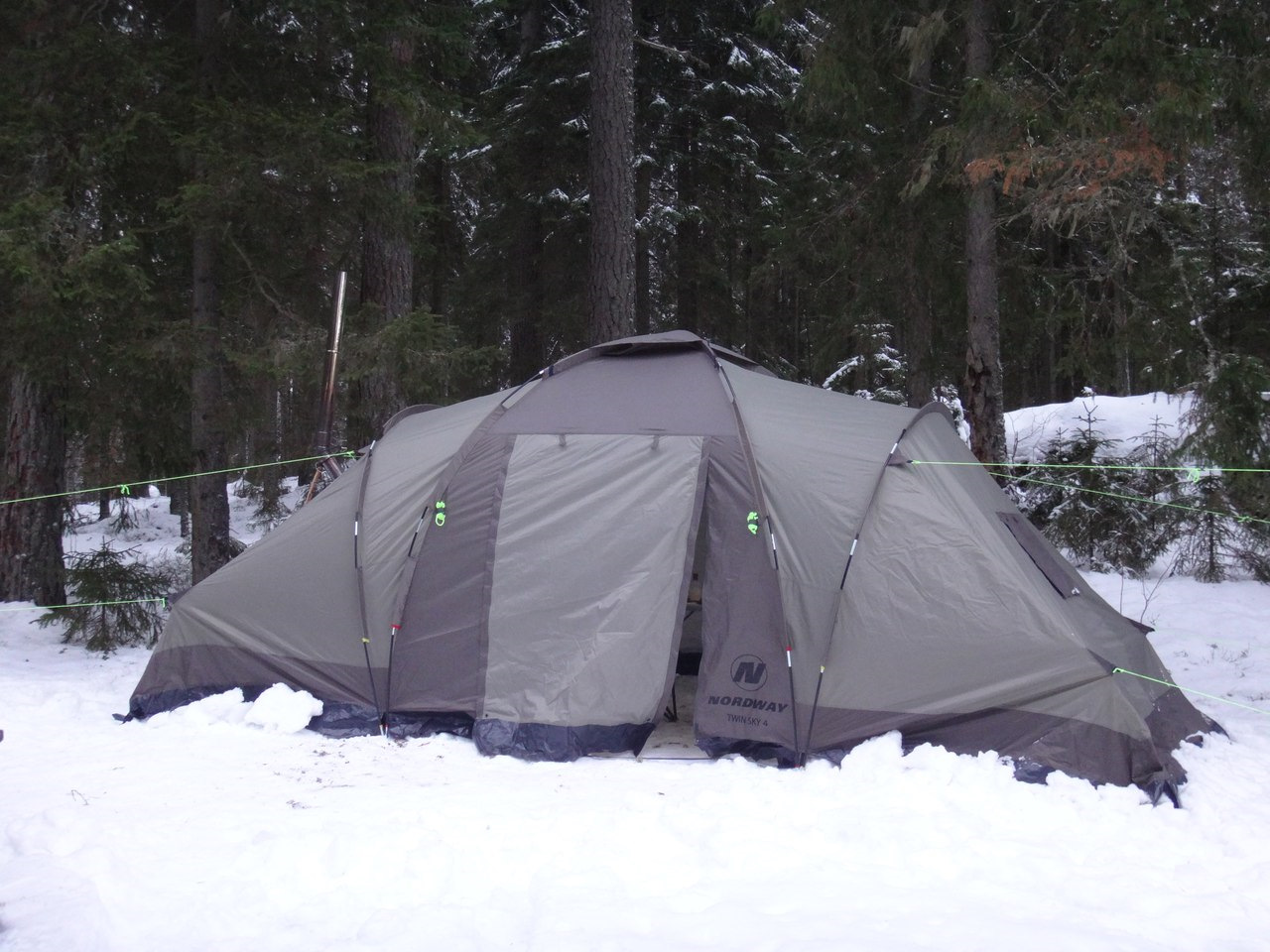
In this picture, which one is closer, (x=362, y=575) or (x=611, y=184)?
(x=362, y=575)

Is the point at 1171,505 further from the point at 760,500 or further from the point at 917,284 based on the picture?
the point at 760,500

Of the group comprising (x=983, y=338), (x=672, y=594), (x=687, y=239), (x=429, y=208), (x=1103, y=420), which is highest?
(x=687, y=239)

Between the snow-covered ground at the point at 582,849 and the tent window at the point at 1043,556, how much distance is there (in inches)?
43.2

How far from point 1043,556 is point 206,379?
6.78 m

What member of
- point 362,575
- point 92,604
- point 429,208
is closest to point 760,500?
point 362,575

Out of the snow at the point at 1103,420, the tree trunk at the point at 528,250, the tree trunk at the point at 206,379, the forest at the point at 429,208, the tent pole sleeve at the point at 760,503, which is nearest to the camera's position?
the tent pole sleeve at the point at 760,503

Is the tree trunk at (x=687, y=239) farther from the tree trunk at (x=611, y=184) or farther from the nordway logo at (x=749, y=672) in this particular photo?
the nordway logo at (x=749, y=672)

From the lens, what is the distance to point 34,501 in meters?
8.45

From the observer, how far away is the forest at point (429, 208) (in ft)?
23.9

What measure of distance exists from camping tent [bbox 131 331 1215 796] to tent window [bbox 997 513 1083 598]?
0.03 meters

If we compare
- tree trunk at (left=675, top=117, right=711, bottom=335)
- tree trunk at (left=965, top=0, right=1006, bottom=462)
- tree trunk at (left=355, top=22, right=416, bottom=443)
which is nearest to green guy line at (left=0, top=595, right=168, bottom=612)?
tree trunk at (left=355, top=22, right=416, bottom=443)

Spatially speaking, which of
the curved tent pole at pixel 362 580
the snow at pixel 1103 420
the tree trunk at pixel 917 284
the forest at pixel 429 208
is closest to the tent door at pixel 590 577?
the curved tent pole at pixel 362 580

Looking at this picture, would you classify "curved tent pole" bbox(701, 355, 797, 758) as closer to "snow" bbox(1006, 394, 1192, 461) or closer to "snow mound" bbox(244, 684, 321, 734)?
"snow mound" bbox(244, 684, 321, 734)

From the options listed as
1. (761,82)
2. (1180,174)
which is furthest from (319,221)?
(761,82)
